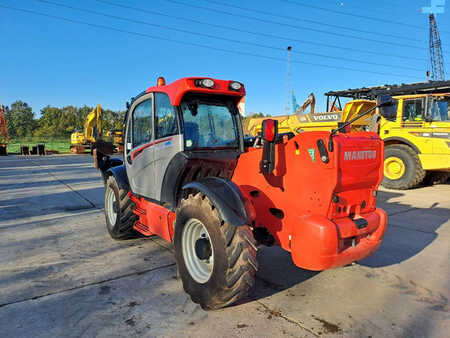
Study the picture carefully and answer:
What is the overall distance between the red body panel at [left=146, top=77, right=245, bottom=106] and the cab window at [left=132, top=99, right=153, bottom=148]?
35cm

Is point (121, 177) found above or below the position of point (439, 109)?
below

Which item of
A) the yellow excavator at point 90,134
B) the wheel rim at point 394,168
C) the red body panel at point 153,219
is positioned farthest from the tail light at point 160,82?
the yellow excavator at point 90,134

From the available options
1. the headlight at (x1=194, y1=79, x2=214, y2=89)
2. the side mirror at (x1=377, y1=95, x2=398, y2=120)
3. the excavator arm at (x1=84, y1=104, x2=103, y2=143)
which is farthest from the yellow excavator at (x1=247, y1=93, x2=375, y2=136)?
the excavator arm at (x1=84, y1=104, x2=103, y2=143)

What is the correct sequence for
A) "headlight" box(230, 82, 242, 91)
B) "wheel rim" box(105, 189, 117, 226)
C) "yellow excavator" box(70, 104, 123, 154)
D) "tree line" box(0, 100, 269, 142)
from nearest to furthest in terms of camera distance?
"headlight" box(230, 82, 242, 91), "wheel rim" box(105, 189, 117, 226), "yellow excavator" box(70, 104, 123, 154), "tree line" box(0, 100, 269, 142)

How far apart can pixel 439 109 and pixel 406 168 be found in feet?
5.96

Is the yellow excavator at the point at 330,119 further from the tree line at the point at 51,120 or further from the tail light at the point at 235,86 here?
the tree line at the point at 51,120

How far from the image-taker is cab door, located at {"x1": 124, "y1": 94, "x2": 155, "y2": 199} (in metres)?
3.77

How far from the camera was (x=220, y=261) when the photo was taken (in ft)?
8.36

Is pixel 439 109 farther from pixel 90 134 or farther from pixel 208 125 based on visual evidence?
pixel 90 134

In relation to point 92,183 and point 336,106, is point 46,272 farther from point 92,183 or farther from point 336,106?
point 336,106

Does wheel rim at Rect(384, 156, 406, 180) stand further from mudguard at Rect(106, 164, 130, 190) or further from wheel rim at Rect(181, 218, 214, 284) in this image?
wheel rim at Rect(181, 218, 214, 284)

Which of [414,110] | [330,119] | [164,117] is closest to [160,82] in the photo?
[164,117]

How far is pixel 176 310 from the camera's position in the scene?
8.83 ft

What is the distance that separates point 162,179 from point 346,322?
2.28 meters
